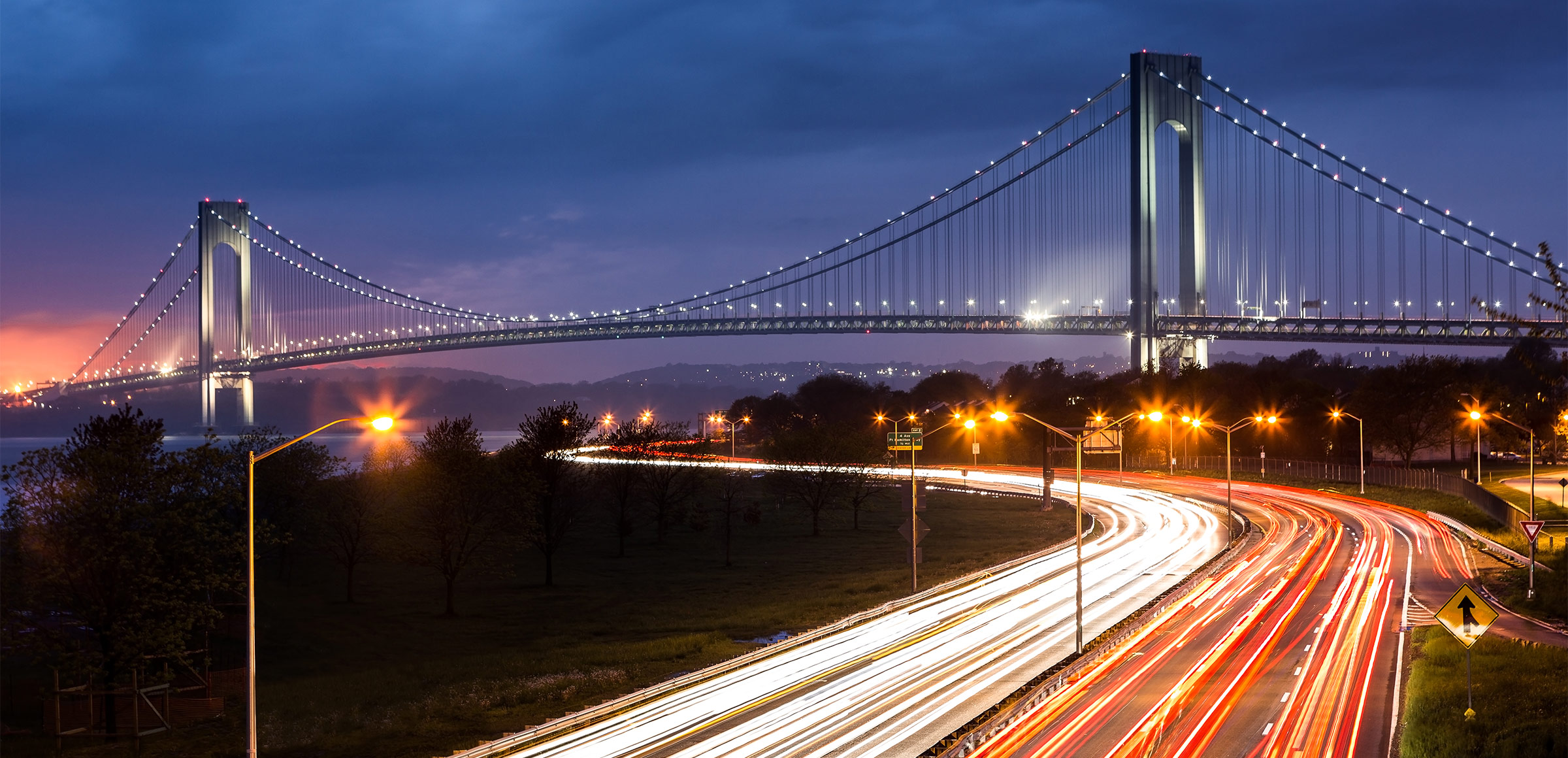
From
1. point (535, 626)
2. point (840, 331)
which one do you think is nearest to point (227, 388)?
point (840, 331)

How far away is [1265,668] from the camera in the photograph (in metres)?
30.0

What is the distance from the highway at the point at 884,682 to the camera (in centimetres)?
2400

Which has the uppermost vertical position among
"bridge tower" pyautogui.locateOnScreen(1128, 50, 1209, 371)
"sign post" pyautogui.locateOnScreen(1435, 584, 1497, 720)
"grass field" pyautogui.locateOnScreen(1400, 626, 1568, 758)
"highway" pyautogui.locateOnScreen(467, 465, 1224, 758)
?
"bridge tower" pyautogui.locateOnScreen(1128, 50, 1209, 371)

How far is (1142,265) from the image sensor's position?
135 m

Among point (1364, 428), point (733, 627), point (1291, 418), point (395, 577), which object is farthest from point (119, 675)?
point (1291, 418)

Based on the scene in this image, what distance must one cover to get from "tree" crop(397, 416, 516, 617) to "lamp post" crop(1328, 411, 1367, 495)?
57088 mm

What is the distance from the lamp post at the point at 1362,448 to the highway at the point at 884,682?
123 feet

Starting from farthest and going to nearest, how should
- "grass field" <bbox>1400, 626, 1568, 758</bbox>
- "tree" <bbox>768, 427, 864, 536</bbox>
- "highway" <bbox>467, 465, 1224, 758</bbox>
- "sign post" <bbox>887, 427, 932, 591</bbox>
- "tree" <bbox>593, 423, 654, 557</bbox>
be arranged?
"tree" <bbox>768, 427, 864, 536</bbox> → "tree" <bbox>593, 423, 654, 557</bbox> → "sign post" <bbox>887, 427, 932, 591</bbox> → "highway" <bbox>467, 465, 1224, 758</bbox> → "grass field" <bbox>1400, 626, 1568, 758</bbox>

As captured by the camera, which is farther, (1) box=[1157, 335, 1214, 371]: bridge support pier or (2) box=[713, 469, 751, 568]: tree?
(1) box=[1157, 335, 1214, 371]: bridge support pier

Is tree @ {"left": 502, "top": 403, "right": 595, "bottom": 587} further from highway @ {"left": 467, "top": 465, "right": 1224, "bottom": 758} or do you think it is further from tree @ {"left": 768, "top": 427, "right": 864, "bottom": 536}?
highway @ {"left": 467, "top": 465, "right": 1224, "bottom": 758}

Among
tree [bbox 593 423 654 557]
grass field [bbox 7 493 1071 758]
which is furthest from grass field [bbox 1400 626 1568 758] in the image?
tree [bbox 593 423 654 557]

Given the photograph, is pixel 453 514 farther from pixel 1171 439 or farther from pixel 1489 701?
pixel 1171 439

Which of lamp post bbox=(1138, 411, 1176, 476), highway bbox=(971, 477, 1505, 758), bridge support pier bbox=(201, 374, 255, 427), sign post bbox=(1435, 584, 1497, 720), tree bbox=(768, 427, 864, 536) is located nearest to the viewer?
highway bbox=(971, 477, 1505, 758)

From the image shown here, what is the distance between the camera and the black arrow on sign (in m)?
24.5
